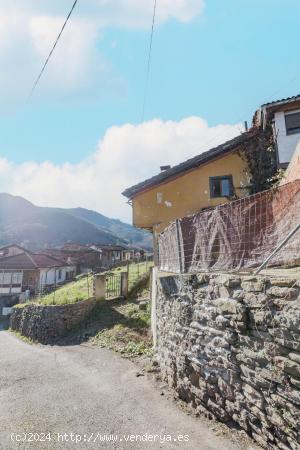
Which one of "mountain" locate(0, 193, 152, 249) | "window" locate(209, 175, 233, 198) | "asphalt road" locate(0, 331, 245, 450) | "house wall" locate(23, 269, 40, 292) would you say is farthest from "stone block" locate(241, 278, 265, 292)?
"mountain" locate(0, 193, 152, 249)

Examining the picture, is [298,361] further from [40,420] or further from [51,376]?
[51,376]

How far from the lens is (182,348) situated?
272 inches

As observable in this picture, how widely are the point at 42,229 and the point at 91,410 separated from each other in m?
99.1

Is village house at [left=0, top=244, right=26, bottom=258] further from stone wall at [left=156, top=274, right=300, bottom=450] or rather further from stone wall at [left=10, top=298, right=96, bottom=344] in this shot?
stone wall at [left=156, top=274, right=300, bottom=450]

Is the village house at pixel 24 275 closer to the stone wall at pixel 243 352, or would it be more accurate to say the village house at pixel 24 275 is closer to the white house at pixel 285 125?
the white house at pixel 285 125

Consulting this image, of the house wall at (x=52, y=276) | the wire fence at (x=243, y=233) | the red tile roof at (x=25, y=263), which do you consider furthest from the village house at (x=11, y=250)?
the wire fence at (x=243, y=233)

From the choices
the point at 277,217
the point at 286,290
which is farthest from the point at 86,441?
the point at 277,217

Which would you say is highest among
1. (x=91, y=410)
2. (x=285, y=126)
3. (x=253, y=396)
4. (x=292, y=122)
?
(x=292, y=122)

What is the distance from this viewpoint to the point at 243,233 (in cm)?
573

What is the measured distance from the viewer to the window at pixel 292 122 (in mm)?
13617

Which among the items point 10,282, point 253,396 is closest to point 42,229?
point 10,282

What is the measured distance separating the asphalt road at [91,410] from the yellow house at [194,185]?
26.6ft

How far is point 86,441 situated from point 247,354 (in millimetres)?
3496

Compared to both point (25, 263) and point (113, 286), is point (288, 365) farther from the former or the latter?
point (25, 263)
